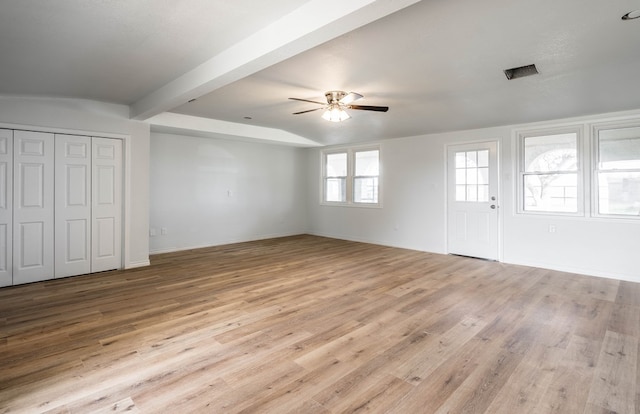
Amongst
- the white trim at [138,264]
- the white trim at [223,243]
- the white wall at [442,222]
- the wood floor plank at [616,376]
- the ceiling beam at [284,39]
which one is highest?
the ceiling beam at [284,39]

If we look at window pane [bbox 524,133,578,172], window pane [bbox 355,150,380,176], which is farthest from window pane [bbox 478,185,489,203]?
window pane [bbox 355,150,380,176]

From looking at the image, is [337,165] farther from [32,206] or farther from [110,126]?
[32,206]

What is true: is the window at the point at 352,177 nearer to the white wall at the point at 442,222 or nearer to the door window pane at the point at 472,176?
the white wall at the point at 442,222

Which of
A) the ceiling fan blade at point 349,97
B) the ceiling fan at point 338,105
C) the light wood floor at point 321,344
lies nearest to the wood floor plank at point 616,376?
the light wood floor at point 321,344

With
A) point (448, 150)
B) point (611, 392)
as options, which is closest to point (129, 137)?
point (448, 150)

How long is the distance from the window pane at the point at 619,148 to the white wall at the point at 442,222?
0.76ft

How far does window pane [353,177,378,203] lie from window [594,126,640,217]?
393cm

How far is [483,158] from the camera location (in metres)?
5.82

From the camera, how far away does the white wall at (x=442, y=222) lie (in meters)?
4.61

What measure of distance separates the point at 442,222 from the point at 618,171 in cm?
266

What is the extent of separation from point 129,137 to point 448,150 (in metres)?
5.64

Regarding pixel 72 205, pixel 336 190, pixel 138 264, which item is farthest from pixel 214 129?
pixel 336 190

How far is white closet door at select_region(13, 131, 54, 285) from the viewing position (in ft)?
13.8

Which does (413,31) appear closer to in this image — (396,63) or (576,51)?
(396,63)
